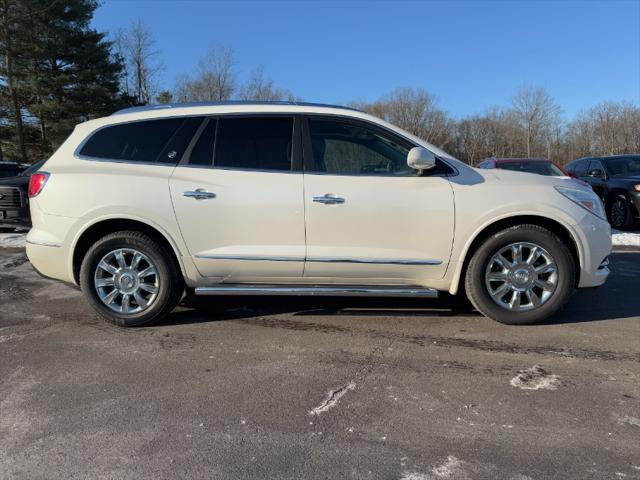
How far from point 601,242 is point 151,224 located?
3855mm

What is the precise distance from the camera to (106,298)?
174 inches

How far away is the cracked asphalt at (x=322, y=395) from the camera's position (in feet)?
8.09

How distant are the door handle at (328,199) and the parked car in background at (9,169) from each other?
33.6ft

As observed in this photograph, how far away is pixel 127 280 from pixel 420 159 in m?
2.73

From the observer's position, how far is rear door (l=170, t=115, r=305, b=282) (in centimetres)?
420

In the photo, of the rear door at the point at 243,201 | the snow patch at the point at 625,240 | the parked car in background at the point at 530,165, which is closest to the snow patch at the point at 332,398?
the rear door at the point at 243,201

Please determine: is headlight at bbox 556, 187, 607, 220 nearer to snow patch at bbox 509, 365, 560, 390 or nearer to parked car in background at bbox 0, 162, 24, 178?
snow patch at bbox 509, 365, 560, 390

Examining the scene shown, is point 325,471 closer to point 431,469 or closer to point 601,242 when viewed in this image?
point 431,469

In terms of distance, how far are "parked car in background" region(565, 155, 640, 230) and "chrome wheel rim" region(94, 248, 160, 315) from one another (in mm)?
10136

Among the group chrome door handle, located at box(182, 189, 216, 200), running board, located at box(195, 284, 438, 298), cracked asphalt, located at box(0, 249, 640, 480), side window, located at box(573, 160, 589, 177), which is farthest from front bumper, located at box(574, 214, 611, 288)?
side window, located at box(573, 160, 589, 177)

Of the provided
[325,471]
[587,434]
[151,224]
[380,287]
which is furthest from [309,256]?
[587,434]

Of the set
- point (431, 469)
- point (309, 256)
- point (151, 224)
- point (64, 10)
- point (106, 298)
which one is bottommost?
point (431, 469)

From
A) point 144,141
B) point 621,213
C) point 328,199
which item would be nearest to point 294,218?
point 328,199

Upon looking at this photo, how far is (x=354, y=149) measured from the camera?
14.4 ft
